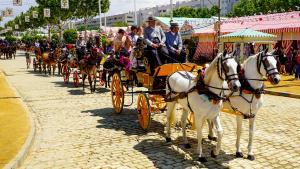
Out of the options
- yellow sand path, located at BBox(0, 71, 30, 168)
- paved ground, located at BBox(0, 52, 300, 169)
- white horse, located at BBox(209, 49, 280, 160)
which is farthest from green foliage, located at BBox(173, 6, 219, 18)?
white horse, located at BBox(209, 49, 280, 160)

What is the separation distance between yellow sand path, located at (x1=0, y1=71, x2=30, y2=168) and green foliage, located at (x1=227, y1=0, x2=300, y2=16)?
51207mm

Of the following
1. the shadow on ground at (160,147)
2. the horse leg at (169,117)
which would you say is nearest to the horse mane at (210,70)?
the shadow on ground at (160,147)

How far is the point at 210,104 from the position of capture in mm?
6734

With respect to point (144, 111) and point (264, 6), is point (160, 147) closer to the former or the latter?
point (144, 111)

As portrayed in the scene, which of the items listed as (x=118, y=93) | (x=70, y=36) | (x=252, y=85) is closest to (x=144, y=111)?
(x=118, y=93)

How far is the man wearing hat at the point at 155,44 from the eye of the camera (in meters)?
9.17

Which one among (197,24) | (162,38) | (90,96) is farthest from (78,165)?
(197,24)

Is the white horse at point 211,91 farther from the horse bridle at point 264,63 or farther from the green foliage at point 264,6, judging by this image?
the green foliage at point 264,6

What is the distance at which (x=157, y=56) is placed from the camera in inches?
363

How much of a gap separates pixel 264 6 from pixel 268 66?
221 ft

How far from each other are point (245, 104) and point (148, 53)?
3.16m

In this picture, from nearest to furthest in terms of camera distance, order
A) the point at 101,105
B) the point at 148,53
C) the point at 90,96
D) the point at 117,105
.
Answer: the point at 148,53, the point at 117,105, the point at 101,105, the point at 90,96

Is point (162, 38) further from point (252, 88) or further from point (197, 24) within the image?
point (197, 24)

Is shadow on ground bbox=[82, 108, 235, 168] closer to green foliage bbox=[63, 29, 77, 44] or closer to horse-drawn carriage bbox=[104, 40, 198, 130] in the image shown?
horse-drawn carriage bbox=[104, 40, 198, 130]
